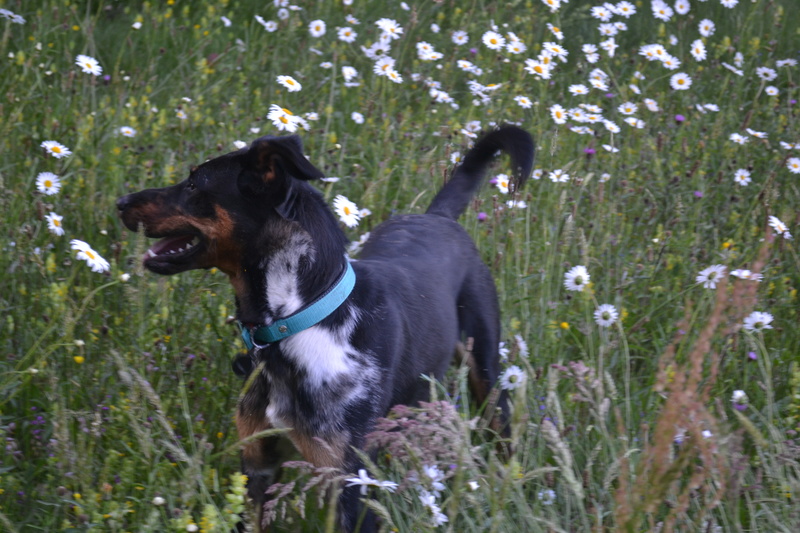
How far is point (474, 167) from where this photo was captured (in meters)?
4.22

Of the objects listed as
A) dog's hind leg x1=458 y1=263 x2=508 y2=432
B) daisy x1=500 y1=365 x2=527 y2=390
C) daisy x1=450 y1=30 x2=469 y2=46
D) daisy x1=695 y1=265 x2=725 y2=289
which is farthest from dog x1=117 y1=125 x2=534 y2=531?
daisy x1=450 y1=30 x2=469 y2=46

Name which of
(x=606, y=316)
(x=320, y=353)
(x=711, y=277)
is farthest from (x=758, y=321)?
(x=320, y=353)

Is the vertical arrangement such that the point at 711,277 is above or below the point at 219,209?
below

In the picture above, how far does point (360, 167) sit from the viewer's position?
4.89 m

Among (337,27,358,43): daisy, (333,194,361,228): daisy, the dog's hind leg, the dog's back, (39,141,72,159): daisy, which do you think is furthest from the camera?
(337,27,358,43): daisy

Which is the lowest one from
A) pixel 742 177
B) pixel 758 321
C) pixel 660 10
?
pixel 758 321

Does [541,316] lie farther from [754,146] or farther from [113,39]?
[113,39]

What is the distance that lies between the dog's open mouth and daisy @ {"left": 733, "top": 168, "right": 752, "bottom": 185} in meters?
3.45

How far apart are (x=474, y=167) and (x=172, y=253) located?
163cm

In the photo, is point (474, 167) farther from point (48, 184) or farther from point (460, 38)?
point (460, 38)

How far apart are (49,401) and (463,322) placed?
1.62 m

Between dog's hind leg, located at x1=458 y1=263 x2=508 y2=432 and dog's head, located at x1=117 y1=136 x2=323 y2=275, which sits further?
dog's hind leg, located at x1=458 y1=263 x2=508 y2=432

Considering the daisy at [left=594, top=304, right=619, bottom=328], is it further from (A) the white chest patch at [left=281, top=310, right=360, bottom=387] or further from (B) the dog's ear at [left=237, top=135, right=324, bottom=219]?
(B) the dog's ear at [left=237, top=135, right=324, bottom=219]

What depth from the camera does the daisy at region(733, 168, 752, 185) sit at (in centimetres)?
533
